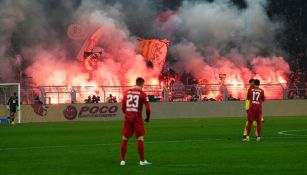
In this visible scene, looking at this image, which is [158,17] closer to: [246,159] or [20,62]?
[20,62]

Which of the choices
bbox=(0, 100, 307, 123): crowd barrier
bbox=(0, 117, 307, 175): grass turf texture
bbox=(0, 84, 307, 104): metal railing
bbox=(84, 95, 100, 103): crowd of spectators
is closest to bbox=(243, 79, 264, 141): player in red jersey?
bbox=(0, 117, 307, 175): grass turf texture

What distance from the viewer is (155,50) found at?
86.9 m

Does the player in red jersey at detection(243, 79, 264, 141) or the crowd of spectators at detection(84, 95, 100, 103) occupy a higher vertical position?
the crowd of spectators at detection(84, 95, 100, 103)

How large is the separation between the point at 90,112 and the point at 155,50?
32229 millimetres

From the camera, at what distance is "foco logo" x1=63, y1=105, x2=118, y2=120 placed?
55281 mm

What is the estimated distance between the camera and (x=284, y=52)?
289ft

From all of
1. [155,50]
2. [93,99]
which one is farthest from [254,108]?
[155,50]

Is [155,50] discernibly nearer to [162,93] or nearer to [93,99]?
[162,93]

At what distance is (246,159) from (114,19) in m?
67.4

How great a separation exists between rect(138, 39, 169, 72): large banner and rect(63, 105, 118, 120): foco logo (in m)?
30.5

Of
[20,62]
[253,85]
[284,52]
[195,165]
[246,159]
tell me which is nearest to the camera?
[195,165]

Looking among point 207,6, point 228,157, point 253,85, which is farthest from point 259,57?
point 228,157

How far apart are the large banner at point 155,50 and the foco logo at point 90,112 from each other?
30.5 metres

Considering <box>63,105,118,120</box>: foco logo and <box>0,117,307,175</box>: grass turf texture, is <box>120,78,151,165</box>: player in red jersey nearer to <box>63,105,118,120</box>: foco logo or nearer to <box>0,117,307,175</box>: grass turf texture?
<box>0,117,307,175</box>: grass turf texture
